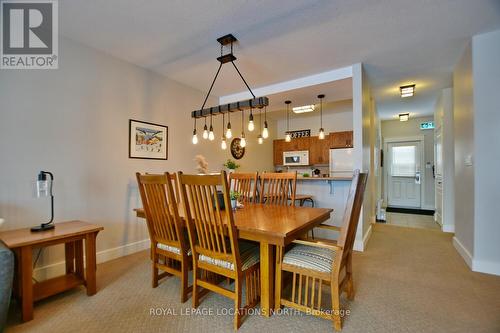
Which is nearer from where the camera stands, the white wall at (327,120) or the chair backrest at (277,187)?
the chair backrest at (277,187)

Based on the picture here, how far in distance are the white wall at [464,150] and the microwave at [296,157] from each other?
3.24 metres

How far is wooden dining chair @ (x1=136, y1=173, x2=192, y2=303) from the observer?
6.05ft

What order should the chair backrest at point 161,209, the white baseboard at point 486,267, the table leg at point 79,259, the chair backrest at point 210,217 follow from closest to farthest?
1. the chair backrest at point 210,217
2. the chair backrest at point 161,209
3. the table leg at point 79,259
4. the white baseboard at point 486,267

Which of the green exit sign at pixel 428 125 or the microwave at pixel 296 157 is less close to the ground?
the green exit sign at pixel 428 125

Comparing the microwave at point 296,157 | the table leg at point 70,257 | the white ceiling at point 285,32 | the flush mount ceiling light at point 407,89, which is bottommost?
the table leg at point 70,257

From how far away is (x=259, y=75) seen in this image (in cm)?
352

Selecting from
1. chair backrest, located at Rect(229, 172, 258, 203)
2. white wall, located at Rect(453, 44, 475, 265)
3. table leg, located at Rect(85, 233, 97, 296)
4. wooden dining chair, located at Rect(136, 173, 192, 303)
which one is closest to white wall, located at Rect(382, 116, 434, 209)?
white wall, located at Rect(453, 44, 475, 265)

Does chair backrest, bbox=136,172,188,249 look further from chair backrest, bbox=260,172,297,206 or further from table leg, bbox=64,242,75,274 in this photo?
chair backrest, bbox=260,172,297,206

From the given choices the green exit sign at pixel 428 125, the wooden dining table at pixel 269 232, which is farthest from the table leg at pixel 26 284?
the green exit sign at pixel 428 125

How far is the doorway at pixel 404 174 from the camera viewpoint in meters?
6.58

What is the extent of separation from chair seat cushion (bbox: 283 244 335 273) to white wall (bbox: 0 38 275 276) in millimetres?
2354

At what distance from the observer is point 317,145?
601cm

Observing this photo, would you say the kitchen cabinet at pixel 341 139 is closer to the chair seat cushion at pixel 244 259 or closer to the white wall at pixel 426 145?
the white wall at pixel 426 145

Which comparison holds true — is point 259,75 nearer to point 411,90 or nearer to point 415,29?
point 415,29
